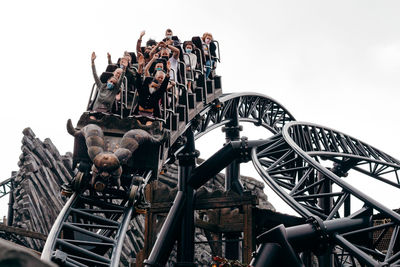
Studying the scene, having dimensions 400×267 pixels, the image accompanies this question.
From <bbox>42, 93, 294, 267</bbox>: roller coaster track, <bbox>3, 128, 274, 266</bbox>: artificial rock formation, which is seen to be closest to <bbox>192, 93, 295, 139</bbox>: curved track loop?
<bbox>42, 93, 294, 267</bbox>: roller coaster track

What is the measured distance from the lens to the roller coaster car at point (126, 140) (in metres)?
7.07

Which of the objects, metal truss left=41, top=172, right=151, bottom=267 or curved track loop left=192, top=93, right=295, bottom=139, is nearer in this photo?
metal truss left=41, top=172, right=151, bottom=267

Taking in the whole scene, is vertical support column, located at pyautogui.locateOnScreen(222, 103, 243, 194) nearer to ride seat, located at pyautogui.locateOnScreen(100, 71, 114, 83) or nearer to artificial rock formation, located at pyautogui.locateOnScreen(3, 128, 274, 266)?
artificial rock formation, located at pyautogui.locateOnScreen(3, 128, 274, 266)

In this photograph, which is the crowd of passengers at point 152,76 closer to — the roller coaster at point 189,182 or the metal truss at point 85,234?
the roller coaster at point 189,182

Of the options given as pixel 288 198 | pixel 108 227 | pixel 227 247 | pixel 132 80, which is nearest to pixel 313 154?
pixel 288 198

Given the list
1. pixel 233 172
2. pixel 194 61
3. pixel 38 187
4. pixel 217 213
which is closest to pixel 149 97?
pixel 194 61

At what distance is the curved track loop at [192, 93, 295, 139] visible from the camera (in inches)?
434

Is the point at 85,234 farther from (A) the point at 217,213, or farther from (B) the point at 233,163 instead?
(B) the point at 233,163

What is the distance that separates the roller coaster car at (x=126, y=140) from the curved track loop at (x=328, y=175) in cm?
185

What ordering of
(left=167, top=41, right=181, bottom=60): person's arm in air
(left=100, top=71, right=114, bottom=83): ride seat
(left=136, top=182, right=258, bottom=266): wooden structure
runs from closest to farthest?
(left=100, top=71, right=114, bottom=83): ride seat, (left=136, top=182, right=258, bottom=266): wooden structure, (left=167, top=41, right=181, bottom=60): person's arm in air

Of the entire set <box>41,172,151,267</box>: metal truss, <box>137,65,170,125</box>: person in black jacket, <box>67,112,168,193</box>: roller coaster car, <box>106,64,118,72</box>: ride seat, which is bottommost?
<box>41,172,151,267</box>: metal truss

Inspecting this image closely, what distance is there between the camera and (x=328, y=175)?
7.81 m

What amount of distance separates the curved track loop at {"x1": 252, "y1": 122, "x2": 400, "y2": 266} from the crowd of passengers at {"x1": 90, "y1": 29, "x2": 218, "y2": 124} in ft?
6.41

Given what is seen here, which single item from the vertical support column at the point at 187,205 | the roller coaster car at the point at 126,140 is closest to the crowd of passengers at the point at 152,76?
the roller coaster car at the point at 126,140
